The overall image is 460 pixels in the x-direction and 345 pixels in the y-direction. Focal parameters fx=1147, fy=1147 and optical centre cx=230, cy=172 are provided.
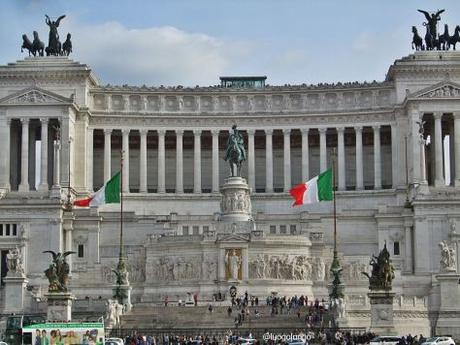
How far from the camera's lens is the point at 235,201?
115562 millimetres

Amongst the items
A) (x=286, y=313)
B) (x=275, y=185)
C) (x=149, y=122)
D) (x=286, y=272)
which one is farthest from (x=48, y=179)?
(x=286, y=313)

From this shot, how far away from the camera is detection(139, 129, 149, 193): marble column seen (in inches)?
5418

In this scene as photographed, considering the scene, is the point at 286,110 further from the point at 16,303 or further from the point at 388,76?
the point at 16,303

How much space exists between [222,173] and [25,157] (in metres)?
25.3

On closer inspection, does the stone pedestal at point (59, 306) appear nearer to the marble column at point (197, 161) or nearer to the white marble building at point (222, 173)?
the white marble building at point (222, 173)

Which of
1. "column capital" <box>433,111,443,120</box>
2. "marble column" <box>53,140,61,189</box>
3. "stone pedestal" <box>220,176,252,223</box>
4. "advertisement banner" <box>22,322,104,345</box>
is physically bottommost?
"advertisement banner" <box>22,322,104,345</box>

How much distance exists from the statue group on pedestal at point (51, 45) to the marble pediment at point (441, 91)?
137 ft

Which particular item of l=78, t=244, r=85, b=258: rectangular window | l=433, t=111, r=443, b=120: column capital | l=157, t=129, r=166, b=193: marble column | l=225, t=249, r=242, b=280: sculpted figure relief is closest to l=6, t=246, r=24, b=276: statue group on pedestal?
l=78, t=244, r=85, b=258: rectangular window

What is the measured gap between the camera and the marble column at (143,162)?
452 ft

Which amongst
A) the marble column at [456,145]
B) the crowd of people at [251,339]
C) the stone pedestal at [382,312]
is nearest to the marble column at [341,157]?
the marble column at [456,145]

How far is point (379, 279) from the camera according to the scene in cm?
8538

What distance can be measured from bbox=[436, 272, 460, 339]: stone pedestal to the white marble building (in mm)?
7271

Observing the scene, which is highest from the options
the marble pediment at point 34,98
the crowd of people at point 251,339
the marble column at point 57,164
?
the marble pediment at point 34,98

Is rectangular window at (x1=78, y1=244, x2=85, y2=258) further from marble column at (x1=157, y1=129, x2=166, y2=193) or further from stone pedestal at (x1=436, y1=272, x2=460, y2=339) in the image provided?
stone pedestal at (x1=436, y1=272, x2=460, y2=339)
